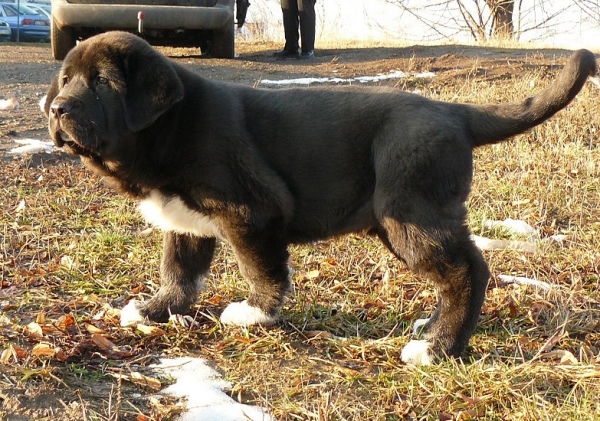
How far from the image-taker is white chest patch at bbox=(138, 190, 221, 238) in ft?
11.7

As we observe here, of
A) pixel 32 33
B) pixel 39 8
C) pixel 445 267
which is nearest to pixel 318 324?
pixel 445 267

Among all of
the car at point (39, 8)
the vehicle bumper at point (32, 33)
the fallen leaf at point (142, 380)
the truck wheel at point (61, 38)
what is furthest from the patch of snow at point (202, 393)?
the car at point (39, 8)

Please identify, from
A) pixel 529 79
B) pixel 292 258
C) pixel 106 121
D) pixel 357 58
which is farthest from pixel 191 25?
pixel 106 121

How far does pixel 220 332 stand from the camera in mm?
3633

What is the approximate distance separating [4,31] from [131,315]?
81.8ft

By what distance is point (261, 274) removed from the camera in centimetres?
363

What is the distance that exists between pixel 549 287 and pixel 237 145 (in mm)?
1922

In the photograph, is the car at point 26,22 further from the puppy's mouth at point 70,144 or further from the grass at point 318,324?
the puppy's mouth at point 70,144

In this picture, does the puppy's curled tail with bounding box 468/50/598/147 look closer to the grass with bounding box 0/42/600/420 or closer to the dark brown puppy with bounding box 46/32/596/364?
the dark brown puppy with bounding box 46/32/596/364

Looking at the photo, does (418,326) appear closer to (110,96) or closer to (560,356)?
(560,356)

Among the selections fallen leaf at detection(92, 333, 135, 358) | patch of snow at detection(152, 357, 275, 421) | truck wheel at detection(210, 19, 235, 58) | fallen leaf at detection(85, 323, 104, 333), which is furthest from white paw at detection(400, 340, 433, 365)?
truck wheel at detection(210, 19, 235, 58)

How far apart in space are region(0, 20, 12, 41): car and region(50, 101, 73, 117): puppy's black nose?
81.3 feet

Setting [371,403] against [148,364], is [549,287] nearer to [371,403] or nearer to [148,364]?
[371,403]

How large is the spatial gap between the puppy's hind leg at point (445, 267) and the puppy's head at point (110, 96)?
4.01 feet
